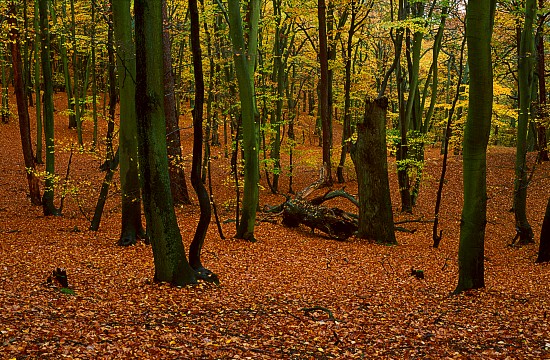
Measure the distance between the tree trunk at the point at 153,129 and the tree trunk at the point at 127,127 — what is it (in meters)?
1.99

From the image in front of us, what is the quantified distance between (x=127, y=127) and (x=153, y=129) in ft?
10.4

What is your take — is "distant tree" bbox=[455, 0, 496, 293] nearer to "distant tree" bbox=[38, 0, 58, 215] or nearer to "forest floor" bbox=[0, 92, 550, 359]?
"forest floor" bbox=[0, 92, 550, 359]

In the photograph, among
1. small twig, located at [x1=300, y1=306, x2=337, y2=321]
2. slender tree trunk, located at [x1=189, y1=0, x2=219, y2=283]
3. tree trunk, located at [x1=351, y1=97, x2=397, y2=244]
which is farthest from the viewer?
tree trunk, located at [x1=351, y1=97, x2=397, y2=244]

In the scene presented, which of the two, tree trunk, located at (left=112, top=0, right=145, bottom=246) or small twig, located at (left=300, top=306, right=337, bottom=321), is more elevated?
tree trunk, located at (left=112, top=0, right=145, bottom=246)

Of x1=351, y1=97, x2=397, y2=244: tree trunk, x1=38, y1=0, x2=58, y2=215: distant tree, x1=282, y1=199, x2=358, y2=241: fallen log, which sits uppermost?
x1=38, y1=0, x2=58, y2=215: distant tree

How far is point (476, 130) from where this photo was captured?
5.72 m

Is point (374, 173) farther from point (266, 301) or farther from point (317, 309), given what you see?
point (317, 309)

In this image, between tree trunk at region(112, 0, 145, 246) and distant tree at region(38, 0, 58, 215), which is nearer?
tree trunk at region(112, 0, 145, 246)

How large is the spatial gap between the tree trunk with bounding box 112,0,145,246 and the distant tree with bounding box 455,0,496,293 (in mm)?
5166

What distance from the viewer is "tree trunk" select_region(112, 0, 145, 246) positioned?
783cm

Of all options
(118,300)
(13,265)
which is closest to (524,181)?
(118,300)

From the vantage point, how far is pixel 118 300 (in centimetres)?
560

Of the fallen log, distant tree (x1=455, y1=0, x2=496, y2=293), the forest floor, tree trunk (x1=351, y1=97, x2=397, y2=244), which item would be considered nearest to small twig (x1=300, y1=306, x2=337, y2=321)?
the forest floor

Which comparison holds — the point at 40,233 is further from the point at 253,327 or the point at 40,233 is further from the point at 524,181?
the point at 524,181
